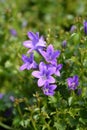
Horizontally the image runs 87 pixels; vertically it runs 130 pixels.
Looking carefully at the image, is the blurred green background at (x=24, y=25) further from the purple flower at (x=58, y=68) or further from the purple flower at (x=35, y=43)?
the purple flower at (x=58, y=68)

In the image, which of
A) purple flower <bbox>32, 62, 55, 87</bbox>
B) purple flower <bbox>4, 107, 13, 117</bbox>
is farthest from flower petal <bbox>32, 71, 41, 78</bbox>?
purple flower <bbox>4, 107, 13, 117</bbox>

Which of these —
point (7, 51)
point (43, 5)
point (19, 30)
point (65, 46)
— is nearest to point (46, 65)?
point (65, 46)

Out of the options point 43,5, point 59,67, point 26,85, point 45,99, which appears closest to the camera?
point 59,67

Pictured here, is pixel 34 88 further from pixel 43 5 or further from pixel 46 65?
pixel 43 5

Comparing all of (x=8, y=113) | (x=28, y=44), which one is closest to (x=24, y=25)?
(x=8, y=113)

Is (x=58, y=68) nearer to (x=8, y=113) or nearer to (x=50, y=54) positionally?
(x=50, y=54)

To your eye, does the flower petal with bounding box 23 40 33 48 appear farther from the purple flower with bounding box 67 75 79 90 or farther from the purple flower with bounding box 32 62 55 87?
the purple flower with bounding box 67 75 79 90
